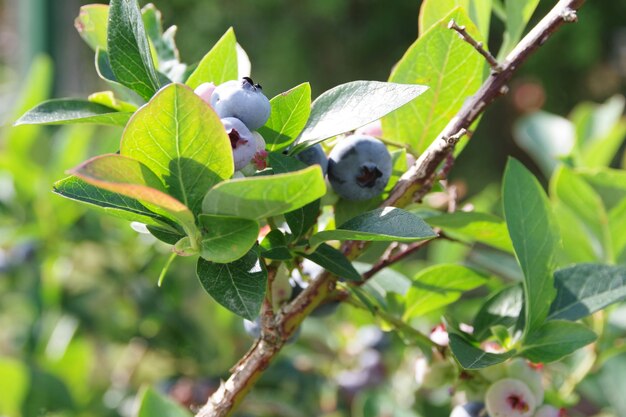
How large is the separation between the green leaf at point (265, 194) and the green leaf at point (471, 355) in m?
0.17

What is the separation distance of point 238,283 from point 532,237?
23 centimetres

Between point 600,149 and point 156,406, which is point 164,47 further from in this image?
point 600,149

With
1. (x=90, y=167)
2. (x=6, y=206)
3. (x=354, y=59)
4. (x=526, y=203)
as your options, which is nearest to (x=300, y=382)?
(x=6, y=206)

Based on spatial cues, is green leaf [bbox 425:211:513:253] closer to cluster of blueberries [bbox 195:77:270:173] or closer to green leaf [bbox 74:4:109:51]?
cluster of blueberries [bbox 195:77:270:173]

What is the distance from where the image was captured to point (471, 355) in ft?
1.60

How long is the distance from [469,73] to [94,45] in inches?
11.2

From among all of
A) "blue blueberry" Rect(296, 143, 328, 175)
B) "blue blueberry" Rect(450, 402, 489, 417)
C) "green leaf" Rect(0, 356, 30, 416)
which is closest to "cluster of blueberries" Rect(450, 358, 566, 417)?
"blue blueberry" Rect(450, 402, 489, 417)

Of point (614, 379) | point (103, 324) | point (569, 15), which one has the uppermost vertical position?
point (569, 15)

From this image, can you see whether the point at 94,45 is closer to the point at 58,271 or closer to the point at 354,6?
the point at 58,271

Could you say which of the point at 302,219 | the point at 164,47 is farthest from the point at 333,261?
the point at 164,47

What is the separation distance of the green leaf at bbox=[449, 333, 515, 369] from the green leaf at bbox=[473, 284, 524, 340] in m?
0.06

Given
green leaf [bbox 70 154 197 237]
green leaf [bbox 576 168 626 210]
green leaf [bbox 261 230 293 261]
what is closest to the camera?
green leaf [bbox 70 154 197 237]

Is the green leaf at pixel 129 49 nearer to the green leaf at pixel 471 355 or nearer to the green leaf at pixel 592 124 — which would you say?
the green leaf at pixel 471 355

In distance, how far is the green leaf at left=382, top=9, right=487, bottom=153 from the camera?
1.72ft
